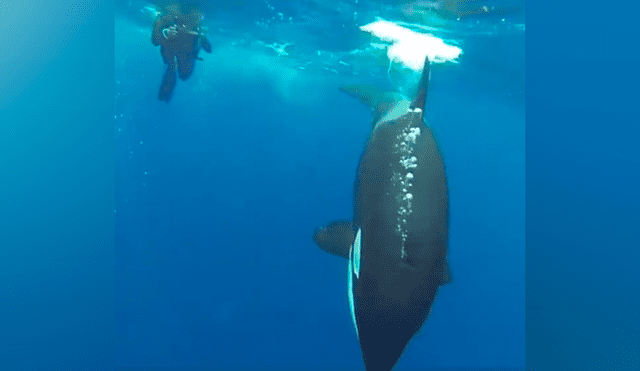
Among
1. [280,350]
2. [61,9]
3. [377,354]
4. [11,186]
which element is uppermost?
[61,9]

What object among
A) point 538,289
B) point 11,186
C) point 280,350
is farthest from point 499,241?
point 11,186

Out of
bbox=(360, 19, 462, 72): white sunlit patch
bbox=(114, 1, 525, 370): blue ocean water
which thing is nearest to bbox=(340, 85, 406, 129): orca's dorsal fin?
bbox=(114, 1, 525, 370): blue ocean water

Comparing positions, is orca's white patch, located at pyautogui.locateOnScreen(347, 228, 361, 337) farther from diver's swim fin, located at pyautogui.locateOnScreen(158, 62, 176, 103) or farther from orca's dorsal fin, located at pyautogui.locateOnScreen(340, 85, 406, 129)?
diver's swim fin, located at pyautogui.locateOnScreen(158, 62, 176, 103)

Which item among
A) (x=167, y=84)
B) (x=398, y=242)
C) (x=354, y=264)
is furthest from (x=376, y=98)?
(x=167, y=84)

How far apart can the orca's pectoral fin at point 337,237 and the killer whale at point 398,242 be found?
311mm

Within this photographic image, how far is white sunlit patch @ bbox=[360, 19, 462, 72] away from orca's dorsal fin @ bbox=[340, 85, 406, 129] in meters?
6.10

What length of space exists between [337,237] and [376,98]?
1885 millimetres

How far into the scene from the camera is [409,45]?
1252 cm

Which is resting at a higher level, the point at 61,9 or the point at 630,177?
the point at 61,9

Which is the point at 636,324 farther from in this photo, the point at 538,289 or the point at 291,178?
the point at 291,178

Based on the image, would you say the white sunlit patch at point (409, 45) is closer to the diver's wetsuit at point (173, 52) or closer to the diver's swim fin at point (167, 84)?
the diver's wetsuit at point (173, 52)

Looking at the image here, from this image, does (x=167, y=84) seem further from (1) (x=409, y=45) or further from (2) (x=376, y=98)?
(1) (x=409, y=45)

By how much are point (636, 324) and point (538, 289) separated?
970 millimetres

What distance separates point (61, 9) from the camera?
5.05m
